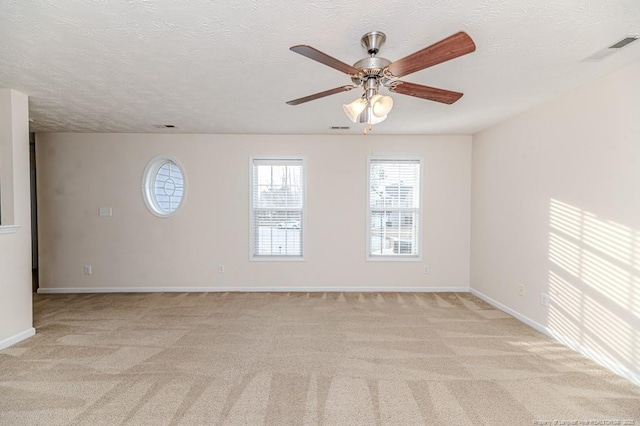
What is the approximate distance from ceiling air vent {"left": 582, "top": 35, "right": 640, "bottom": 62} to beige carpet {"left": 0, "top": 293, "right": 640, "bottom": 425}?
240cm

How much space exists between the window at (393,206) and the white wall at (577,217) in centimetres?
111

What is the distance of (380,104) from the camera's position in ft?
6.39

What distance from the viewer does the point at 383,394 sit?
2.21 m

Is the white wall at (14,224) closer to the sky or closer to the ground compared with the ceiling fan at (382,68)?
closer to the ground

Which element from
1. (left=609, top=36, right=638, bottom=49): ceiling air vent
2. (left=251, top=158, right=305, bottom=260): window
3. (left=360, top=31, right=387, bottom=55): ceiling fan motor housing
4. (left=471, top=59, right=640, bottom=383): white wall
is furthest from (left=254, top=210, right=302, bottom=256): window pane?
(left=609, top=36, right=638, bottom=49): ceiling air vent

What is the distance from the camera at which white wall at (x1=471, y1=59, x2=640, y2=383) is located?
2.42m

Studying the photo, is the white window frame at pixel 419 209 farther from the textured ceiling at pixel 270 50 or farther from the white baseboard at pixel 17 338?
the white baseboard at pixel 17 338

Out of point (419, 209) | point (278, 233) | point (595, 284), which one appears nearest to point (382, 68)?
point (595, 284)

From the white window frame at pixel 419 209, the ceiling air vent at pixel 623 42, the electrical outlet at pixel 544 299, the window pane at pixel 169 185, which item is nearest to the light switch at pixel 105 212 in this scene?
the window pane at pixel 169 185

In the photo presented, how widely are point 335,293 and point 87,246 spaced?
3.90 m

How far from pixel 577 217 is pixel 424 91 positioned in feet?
6.75

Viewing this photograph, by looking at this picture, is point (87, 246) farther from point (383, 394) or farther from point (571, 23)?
point (571, 23)

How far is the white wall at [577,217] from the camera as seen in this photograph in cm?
242

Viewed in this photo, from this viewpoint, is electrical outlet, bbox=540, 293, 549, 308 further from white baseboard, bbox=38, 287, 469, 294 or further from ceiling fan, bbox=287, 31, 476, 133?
ceiling fan, bbox=287, 31, 476, 133
